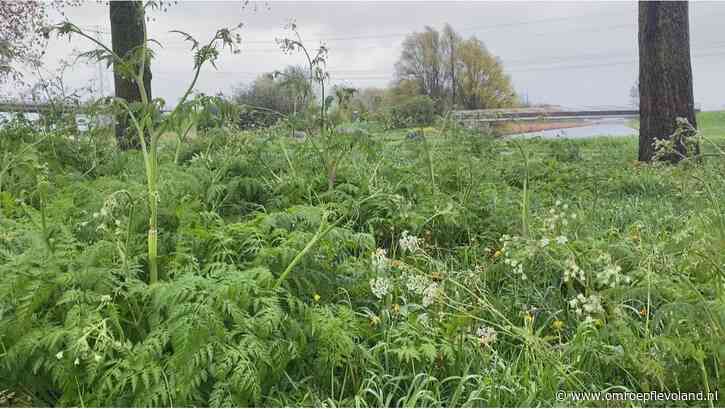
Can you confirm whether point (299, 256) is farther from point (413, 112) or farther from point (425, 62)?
point (425, 62)

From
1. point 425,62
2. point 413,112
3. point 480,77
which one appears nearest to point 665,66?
point 413,112

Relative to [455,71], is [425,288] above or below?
below

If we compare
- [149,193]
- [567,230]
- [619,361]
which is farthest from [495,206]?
[149,193]

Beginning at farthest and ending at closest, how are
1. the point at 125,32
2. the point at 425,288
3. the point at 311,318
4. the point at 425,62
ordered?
the point at 425,62 → the point at 125,32 → the point at 425,288 → the point at 311,318

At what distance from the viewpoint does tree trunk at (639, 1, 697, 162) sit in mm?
8641

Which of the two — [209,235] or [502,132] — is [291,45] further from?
[502,132]

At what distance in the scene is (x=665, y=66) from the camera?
8.73m

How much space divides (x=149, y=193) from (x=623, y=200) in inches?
179

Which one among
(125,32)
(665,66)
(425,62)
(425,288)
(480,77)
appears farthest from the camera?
(480,77)

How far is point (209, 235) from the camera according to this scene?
2918 millimetres

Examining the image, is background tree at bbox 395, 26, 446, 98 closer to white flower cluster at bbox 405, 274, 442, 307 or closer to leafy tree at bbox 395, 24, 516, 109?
leafy tree at bbox 395, 24, 516, 109

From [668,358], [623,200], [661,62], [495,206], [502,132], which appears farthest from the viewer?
[661,62]

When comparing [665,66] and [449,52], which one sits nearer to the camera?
[665,66]

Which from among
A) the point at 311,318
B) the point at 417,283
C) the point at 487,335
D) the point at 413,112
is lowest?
the point at 487,335
